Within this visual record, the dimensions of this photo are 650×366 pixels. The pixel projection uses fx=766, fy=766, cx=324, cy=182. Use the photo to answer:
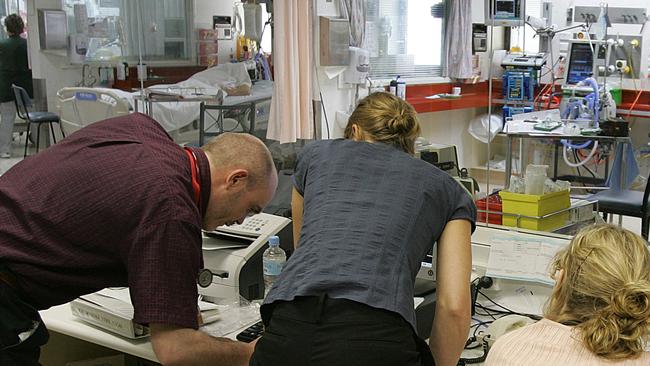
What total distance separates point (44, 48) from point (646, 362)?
327 cm

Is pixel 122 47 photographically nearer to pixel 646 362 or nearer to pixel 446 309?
pixel 446 309

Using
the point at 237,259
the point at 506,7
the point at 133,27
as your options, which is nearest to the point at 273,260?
the point at 237,259

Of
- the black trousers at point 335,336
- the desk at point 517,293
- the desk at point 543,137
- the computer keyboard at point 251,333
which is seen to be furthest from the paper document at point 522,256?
the desk at point 543,137

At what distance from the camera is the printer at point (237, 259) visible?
2.49m

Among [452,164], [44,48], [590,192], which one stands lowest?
[590,192]

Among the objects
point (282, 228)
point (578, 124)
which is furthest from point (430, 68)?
point (282, 228)

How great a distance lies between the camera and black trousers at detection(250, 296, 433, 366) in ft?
5.45

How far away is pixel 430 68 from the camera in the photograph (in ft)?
24.9

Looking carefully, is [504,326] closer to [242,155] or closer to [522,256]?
[522,256]

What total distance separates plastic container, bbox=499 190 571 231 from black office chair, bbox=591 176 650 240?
4.86ft

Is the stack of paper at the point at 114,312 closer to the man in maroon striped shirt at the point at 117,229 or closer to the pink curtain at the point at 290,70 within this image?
the man in maroon striped shirt at the point at 117,229

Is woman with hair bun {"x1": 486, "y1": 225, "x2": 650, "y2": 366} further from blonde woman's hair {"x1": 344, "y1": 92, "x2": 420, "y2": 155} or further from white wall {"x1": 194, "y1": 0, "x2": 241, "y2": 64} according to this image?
white wall {"x1": 194, "y1": 0, "x2": 241, "y2": 64}

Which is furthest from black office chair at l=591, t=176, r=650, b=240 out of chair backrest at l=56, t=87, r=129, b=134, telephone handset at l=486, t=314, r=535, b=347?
chair backrest at l=56, t=87, r=129, b=134

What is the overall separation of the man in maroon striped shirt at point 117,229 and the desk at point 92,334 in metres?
0.40
